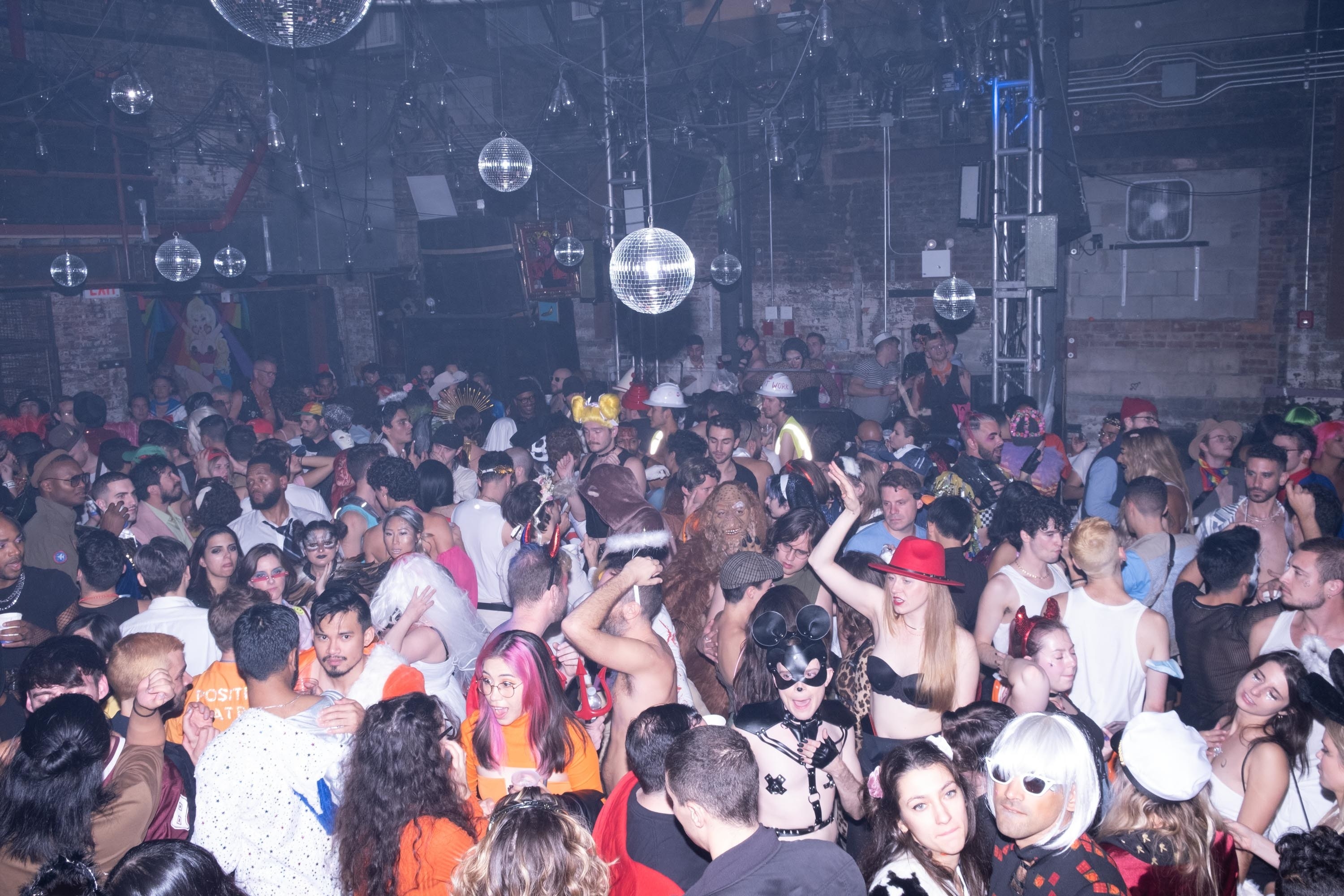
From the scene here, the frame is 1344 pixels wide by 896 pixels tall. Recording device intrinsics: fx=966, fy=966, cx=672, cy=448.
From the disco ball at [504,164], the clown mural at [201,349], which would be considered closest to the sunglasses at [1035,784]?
the disco ball at [504,164]

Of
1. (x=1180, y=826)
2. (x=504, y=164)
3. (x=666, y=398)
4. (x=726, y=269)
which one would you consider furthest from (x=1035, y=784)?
(x=726, y=269)

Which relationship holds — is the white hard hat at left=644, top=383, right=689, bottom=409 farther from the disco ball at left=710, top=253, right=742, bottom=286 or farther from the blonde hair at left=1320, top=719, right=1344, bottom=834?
the blonde hair at left=1320, top=719, right=1344, bottom=834

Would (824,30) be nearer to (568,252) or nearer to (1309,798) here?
(568,252)

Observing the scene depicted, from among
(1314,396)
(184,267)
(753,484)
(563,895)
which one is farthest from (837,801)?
(1314,396)

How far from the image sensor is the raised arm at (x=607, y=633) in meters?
2.77

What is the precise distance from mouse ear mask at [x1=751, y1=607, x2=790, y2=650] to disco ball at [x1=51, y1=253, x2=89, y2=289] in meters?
7.22

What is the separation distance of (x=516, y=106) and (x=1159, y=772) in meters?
12.3

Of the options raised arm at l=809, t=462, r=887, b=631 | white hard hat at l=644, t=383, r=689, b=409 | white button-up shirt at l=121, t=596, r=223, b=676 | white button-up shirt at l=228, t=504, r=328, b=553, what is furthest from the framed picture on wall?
raised arm at l=809, t=462, r=887, b=631

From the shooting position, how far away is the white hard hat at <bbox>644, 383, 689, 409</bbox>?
21.1 ft

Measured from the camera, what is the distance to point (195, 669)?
132 inches

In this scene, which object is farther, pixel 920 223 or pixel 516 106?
pixel 516 106

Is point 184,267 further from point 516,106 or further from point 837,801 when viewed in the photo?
point 837,801

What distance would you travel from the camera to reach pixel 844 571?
10.8 feet

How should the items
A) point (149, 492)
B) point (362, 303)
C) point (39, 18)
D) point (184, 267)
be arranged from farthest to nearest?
1. point (362, 303)
2. point (39, 18)
3. point (184, 267)
4. point (149, 492)
